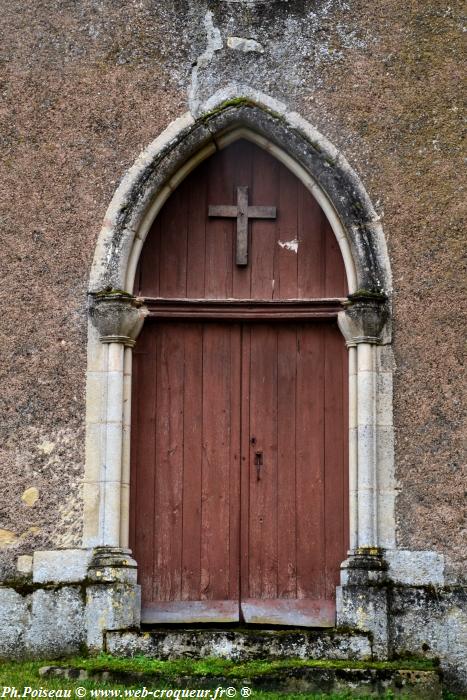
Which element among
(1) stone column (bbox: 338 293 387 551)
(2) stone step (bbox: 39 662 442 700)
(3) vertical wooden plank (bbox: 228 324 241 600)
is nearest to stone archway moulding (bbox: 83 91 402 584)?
(1) stone column (bbox: 338 293 387 551)

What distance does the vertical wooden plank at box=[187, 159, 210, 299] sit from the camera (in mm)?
9180

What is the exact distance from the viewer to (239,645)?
8188 mm

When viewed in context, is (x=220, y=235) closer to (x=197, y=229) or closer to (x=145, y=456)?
(x=197, y=229)

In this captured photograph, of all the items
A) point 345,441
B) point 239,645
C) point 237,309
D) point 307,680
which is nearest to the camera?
point 307,680

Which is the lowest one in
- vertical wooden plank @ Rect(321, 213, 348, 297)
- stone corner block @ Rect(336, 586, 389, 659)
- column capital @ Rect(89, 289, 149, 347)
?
stone corner block @ Rect(336, 586, 389, 659)

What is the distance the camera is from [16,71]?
909 cm

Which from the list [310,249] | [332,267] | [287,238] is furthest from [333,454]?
[287,238]

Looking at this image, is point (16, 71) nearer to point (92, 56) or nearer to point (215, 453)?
point (92, 56)

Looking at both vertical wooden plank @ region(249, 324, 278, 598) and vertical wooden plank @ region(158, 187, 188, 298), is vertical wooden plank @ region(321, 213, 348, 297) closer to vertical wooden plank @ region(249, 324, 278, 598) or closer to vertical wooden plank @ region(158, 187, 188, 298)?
vertical wooden plank @ region(249, 324, 278, 598)

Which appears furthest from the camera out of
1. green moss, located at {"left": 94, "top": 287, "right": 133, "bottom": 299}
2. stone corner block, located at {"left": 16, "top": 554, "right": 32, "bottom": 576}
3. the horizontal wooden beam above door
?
the horizontal wooden beam above door

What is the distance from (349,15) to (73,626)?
15.4 feet

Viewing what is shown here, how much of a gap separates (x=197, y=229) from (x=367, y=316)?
4.73 ft

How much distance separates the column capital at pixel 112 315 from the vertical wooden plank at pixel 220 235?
0.66 metres

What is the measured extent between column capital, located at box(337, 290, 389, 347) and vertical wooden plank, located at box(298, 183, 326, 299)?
412mm
